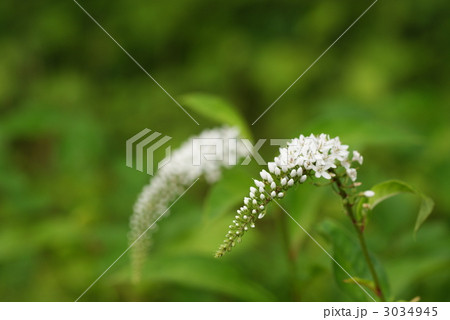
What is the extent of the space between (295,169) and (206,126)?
2.86 m

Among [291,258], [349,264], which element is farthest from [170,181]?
[349,264]

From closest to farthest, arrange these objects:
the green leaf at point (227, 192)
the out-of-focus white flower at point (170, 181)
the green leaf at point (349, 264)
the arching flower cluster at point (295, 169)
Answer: the arching flower cluster at point (295, 169) → the green leaf at point (349, 264) → the green leaf at point (227, 192) → the out-of-focus white flower at point (170, 181)

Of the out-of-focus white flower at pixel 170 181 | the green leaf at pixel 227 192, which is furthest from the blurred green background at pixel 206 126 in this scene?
the out-of-focus white flower at pixel 170 181

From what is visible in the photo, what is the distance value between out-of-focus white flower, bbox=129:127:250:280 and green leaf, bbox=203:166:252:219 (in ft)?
0.62

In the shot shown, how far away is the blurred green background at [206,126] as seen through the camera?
1829mm

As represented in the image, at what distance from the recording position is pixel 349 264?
1281mm

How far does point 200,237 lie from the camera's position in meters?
2.24

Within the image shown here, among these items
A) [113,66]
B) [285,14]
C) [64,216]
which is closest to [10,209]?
[64,216]

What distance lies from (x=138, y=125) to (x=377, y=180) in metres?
2.28

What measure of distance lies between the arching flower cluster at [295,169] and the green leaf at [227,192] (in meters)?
0.37

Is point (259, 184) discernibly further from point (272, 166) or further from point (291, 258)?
point (291, 258)

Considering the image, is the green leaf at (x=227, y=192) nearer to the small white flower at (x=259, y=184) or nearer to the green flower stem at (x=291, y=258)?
the green flower stem at (x=291, y=258)

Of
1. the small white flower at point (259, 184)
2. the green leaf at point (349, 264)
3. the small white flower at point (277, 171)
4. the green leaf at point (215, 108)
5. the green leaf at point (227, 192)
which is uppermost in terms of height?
the green leaf at point (215, 108)

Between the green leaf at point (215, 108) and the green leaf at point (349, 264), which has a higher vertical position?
the green leaf at point (215, 108)
